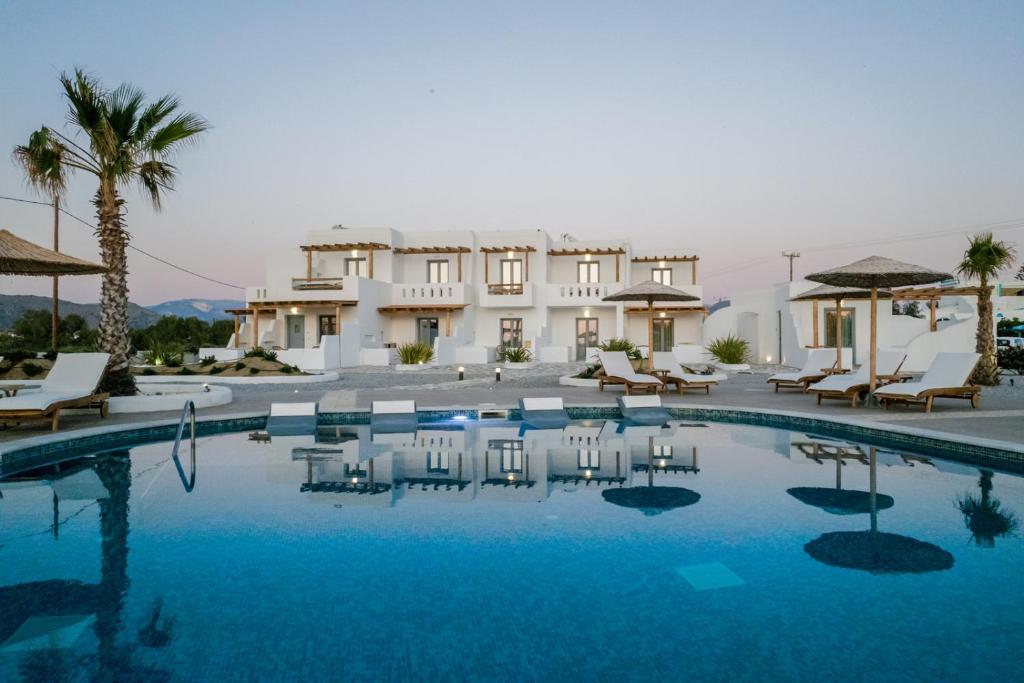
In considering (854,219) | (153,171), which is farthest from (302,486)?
(854,219)

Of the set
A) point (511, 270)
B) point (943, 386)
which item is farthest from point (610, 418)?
point (511, 270)

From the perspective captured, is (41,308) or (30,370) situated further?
(41,308)

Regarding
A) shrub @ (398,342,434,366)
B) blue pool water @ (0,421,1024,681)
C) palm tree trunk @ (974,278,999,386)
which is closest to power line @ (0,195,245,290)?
shrub @ (398,342,434,366)

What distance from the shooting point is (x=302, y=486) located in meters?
6.21

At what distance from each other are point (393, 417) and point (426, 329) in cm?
1815

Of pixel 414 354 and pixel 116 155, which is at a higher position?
pixel 116 155

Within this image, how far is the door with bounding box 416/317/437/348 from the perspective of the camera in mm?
27734

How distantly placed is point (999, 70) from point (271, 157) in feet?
75.8

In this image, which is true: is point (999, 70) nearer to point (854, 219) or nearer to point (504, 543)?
point (854, 219)

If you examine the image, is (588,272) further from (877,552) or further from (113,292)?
(877,552)

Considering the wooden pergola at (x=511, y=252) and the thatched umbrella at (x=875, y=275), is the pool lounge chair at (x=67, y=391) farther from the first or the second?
the wooden pergola at (x=511, y=252)

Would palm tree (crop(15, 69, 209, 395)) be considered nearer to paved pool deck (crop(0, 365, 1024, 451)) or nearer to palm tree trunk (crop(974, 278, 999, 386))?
paved pool deck (crop(0, 365, 1024, 451))

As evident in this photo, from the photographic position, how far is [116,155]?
10.7 meters

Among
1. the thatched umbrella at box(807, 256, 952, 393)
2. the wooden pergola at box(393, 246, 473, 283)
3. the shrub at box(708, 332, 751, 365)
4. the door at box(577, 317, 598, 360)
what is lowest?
the shrub at box(708, 332, 751, 365)
